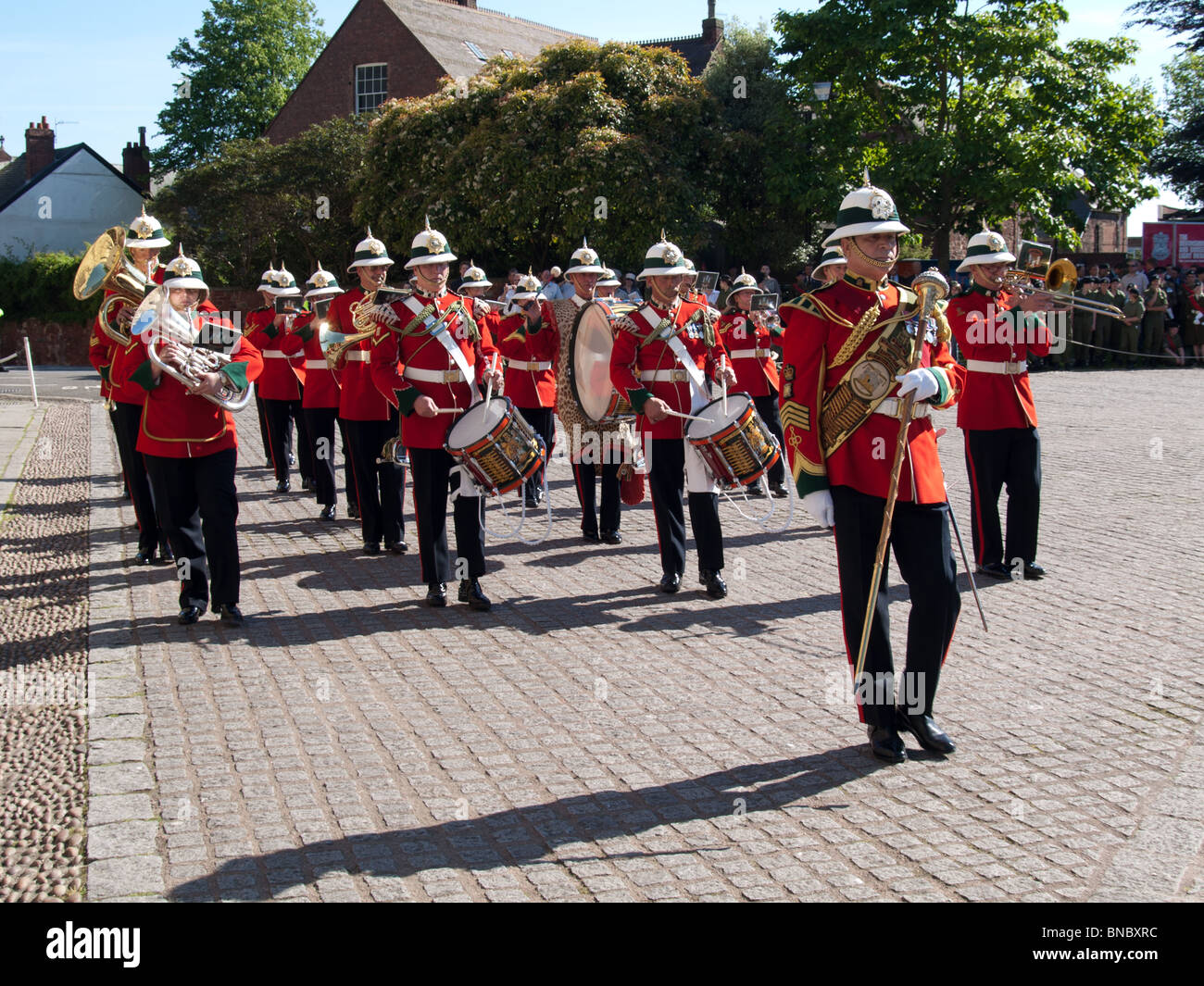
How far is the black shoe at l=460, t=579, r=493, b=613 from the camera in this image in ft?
27.3

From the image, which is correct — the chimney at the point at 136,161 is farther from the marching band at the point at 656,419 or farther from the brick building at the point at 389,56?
the marching band at the point at 656,419

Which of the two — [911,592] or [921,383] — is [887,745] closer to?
[911,592]

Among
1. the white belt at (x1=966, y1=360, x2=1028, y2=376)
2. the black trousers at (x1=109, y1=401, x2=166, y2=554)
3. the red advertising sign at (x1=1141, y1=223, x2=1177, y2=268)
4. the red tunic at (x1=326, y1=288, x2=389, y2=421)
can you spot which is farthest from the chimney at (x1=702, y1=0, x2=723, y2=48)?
the black trousers at (x1=109, y1=401, x2=166, y2=554)

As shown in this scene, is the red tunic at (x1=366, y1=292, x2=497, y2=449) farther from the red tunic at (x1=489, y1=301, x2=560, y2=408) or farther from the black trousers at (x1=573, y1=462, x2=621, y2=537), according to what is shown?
the red tunic at (x1=489, y1=301, x2=560, y2=408)

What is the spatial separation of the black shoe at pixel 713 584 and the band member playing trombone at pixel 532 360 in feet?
13.2

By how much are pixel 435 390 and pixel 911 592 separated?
3967mm

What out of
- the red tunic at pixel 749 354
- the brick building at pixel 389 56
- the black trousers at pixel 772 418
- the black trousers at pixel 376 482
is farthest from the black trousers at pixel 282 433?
the brick building at pixel 389 56

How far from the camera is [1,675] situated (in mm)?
6957

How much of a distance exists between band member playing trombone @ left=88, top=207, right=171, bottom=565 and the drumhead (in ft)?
12.8

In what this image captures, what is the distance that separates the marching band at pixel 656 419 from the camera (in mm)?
5535

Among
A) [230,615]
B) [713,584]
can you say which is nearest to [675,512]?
[713,584]

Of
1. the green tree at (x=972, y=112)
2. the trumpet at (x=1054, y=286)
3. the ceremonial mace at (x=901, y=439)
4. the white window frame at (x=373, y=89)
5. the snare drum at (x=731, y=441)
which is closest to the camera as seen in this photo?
the ceremonial mace at (x=901, y=439)
